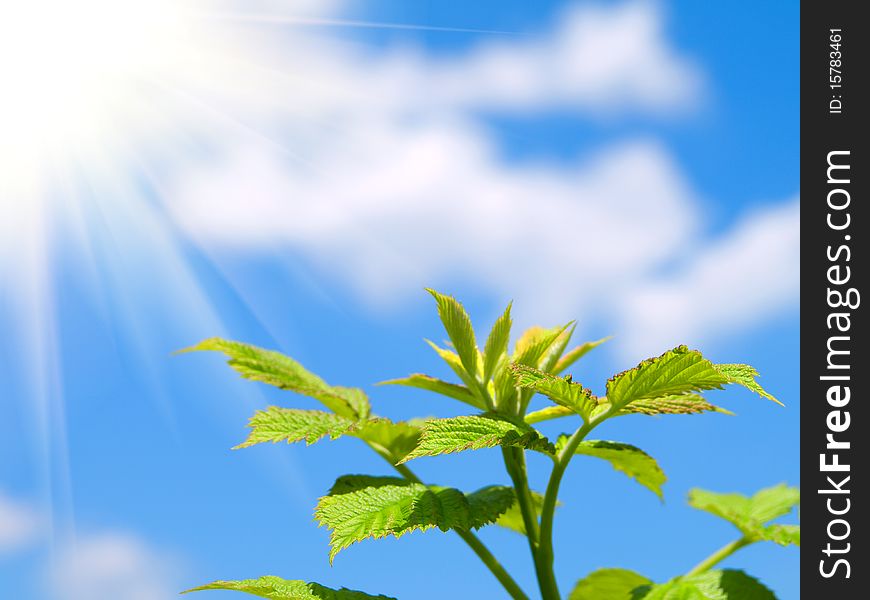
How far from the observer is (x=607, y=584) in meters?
2.70

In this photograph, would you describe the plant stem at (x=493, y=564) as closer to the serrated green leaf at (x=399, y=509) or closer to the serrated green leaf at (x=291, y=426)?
the serrated green leaf at (x=399, y=509)

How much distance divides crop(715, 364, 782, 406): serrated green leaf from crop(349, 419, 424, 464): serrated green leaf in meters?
0.88

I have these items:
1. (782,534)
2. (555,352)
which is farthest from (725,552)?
(555,352)

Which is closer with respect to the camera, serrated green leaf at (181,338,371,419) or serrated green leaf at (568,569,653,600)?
serrated green leaf at (181,338,371,419)

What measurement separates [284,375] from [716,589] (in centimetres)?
138

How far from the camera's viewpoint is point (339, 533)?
6.38 feet

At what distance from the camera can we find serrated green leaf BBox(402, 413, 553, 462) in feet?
6.06

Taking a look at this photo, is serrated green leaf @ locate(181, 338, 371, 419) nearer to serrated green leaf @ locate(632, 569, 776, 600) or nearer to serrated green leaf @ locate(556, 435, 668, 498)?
serrated green leaf @ locate(556, 435, 668, 498)

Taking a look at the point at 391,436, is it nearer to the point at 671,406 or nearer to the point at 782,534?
the point at 671,406

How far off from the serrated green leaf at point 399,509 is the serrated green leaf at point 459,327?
36 centimetres

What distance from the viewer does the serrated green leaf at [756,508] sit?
2.69 metres
